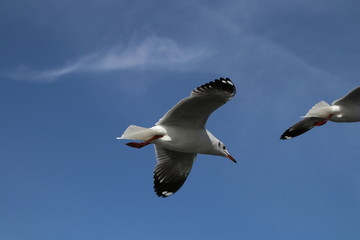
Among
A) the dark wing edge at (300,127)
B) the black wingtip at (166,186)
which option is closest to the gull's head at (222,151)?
the black wingtip at (166,186)

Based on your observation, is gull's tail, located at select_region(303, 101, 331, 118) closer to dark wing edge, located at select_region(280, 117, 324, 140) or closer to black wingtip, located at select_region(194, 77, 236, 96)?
dark wing edge, located at select_region(280, 117, 324, 140)

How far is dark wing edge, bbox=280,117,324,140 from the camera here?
9.93 m

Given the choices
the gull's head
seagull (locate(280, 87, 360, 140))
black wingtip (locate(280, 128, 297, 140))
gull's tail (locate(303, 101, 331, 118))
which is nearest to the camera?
the gull's head

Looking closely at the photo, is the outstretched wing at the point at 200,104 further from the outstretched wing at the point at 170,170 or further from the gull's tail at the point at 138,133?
the outstretched wing at the point at 170,170

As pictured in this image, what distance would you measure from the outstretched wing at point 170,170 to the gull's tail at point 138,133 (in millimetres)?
1117

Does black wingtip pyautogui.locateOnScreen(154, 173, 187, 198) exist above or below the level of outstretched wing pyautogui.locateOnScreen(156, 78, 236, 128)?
below

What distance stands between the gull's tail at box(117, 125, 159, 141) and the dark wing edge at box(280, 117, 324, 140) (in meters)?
4.34

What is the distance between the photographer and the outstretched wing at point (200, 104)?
627 cm

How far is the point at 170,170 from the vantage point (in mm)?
7910

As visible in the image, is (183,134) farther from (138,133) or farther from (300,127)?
(300,127)

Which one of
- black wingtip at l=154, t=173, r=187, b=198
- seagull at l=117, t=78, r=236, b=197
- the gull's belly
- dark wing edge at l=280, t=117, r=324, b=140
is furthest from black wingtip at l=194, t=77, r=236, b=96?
dark wing edge at l=280, t=117, r=324, b=140

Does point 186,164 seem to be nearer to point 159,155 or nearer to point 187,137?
point 159,155

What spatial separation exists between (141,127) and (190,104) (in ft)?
2.47

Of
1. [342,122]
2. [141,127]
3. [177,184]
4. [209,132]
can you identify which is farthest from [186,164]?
[342,122]
